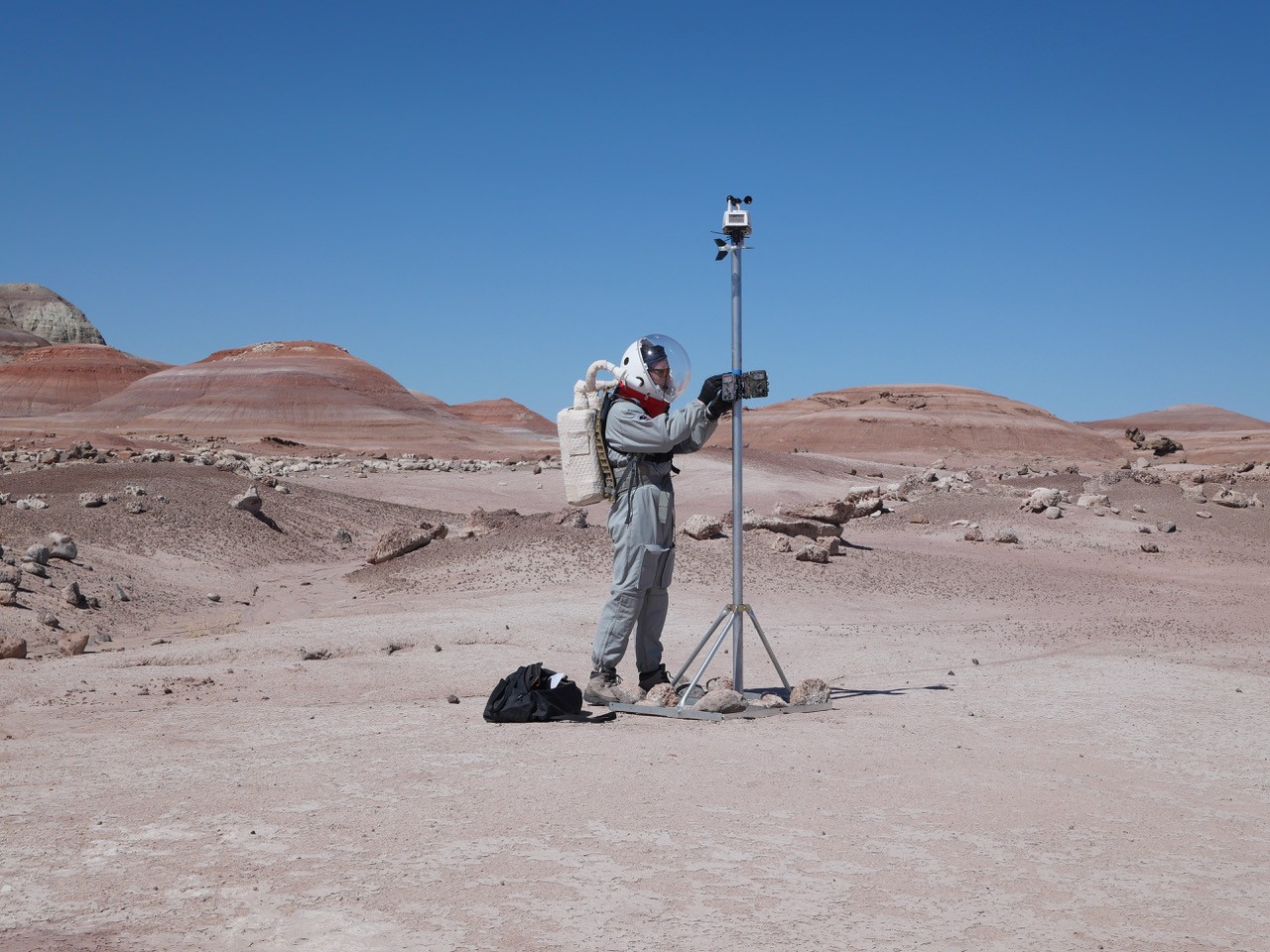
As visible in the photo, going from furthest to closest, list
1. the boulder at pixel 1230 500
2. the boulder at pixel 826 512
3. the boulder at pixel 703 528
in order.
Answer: the boulder at pixel 1230 500 → the boulder at pixel 826 512 → the boulder at pixel 703 528

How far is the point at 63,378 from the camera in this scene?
9825cm

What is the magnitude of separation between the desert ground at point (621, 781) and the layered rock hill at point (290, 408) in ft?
179

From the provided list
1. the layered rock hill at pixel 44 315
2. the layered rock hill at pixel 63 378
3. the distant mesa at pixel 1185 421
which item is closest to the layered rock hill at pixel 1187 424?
the distant mesa at pixel 1185 421

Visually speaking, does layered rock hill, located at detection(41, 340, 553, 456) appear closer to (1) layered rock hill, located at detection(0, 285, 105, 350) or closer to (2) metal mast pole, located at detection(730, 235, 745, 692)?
(1) layered rock hill, located at detection(0, 285, 105, 350)

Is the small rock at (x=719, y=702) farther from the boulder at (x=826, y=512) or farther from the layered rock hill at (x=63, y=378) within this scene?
the layered rock hill at (x=63, y=378)

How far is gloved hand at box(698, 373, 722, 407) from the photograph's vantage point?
6051 millimetres

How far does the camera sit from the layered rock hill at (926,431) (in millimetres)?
65688

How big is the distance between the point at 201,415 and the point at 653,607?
78.4 metres

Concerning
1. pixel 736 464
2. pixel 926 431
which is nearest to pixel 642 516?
pixel 736 464

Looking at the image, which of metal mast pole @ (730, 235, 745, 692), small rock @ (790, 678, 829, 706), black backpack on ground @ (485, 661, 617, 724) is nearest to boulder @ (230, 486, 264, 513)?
black backpack on ground @ (485, 661, 617, 724)

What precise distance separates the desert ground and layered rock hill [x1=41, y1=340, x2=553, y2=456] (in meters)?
54.6

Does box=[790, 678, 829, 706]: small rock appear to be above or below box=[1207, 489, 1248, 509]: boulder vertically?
below

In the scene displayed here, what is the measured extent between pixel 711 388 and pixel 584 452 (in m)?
0.89

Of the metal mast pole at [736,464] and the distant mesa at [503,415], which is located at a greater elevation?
the distant mesa at [503,415]
